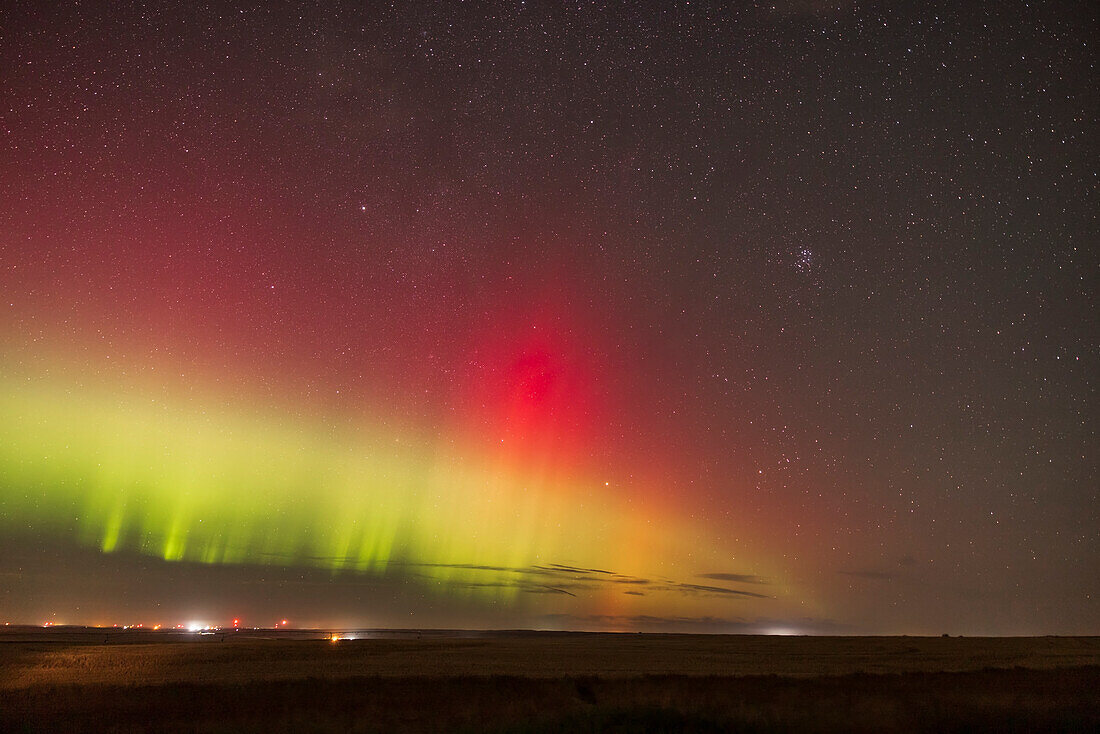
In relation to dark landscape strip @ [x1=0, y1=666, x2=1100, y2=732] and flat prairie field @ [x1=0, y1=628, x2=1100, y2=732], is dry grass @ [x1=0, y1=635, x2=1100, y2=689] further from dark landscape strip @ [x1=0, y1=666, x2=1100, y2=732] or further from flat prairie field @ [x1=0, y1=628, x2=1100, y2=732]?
dark landscape strip @ [x1=0, y1=666, x2=1100, y2=732]

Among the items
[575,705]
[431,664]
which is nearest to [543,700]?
[575,705]

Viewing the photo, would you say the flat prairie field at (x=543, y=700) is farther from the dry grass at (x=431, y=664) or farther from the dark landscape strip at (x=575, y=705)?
the dry grass at (x=431, y=664)

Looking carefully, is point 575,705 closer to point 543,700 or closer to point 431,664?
point 543,700

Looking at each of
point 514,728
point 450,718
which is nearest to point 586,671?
point 450,718

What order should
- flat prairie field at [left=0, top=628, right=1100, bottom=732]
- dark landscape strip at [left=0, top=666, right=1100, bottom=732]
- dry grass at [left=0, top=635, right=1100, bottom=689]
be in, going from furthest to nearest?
dry grass at [left=0, top=635, right=1100, bottom=689] → flat prairie field at [left=0, top=628, right=1100, bottom=732] → dark landscape strip at [left=0, top=666, right=1100, bottom=732]

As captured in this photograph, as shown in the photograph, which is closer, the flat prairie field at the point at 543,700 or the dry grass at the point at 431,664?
the flat prairie field at the point at 543,700

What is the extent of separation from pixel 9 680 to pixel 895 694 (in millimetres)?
40927

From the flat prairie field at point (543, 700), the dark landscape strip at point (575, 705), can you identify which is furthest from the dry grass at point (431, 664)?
the dark landscape strip at point (575, 705)

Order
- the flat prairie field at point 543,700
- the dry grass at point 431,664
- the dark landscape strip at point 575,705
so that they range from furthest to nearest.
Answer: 1. the dry grass at point 431,664
2. the flat prairie field at point 543,700
3. the dark landscape strip at point 575,705

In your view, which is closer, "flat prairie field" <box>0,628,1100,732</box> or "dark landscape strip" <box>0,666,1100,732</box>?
"dark landscape strip" <box>0,666,1100,732</box>

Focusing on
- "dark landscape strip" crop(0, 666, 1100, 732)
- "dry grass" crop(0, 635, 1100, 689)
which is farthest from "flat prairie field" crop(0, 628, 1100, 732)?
"dry grass" crop(0, 635, 1100, 689)

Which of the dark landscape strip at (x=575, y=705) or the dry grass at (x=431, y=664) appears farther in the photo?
the dry grass at (x=431, y=664)

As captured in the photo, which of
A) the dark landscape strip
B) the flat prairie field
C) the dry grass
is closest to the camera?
the dark landscape strip

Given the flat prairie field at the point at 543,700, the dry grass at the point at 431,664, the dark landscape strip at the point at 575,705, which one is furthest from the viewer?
the dry grass at the point at 431,664
